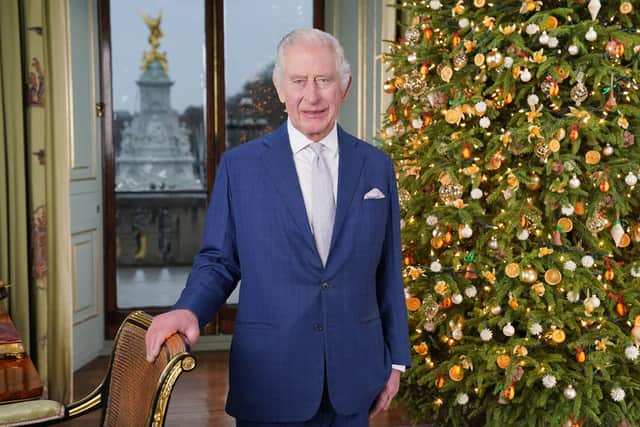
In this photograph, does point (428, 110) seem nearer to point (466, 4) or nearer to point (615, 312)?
point (466, 4)

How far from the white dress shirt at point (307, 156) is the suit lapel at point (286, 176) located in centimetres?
2

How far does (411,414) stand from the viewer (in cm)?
349

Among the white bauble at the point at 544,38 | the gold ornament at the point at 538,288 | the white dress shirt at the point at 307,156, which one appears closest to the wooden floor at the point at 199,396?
the gold ornament at the point at 538,288

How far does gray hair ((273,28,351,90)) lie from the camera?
1454mm

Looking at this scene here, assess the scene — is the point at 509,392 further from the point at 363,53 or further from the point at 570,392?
the point at 363,53

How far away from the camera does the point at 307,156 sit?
1.58 metres

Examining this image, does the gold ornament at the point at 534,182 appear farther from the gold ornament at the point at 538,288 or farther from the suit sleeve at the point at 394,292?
the suit sleeve at the point at 394,292

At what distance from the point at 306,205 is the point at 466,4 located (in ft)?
6.33

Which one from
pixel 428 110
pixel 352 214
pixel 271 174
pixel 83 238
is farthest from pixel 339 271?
pixel 83 238

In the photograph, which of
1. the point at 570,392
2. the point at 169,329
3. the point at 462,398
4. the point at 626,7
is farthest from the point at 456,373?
the point at 169,329

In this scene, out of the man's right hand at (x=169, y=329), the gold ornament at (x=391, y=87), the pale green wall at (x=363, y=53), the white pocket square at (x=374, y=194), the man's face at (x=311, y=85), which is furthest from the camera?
the pale green wall at (x=363, y=53)

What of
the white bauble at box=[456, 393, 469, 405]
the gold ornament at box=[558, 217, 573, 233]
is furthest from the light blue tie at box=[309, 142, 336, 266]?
the white bauble at box=[456, 393, 469, 405]

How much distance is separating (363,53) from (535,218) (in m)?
2.85

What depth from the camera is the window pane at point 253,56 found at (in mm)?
5441
